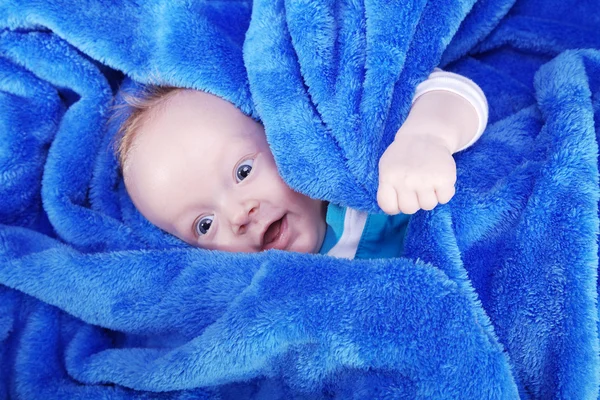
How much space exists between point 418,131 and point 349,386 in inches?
14.6

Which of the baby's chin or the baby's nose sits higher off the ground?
the baby's nose

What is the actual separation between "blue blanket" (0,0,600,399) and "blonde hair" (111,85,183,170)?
0.12 feet

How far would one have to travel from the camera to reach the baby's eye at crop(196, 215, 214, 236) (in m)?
1.15

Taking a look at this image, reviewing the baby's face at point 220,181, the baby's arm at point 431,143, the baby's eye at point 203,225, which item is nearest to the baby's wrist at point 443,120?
the baby's arm at point 431,143

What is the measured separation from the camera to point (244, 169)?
1.11m

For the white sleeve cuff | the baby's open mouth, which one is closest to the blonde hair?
the baby's open mouth

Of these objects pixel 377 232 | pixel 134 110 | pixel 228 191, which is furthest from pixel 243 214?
pixel 134 110

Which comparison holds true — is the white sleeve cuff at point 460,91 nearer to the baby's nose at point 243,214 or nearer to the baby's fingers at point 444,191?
the baby's fingers at point 444,191

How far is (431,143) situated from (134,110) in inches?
24.9

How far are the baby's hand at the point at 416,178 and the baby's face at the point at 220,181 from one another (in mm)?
295

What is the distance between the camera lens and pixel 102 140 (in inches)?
51.1

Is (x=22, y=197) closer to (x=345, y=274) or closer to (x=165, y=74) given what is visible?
(x=165, y=74)

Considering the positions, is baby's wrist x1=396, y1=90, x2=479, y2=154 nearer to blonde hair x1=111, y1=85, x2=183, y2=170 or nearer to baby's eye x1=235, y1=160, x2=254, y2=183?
baby's eye x1=235, y1=160, x2=254, y2=183

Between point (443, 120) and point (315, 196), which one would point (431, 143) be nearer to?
point (443, 120)
